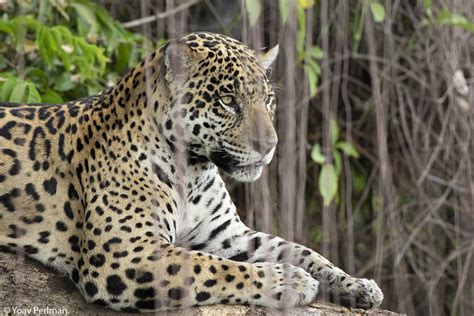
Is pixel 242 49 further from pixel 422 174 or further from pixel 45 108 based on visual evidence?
pixel 422 174

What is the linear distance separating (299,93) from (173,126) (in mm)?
3310

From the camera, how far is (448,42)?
7.88 metres

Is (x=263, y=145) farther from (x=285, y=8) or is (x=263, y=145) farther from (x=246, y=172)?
(x=285, y=8)

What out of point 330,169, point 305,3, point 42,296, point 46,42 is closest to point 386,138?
point 330,169

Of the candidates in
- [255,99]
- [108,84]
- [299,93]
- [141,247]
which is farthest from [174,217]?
[299,93]

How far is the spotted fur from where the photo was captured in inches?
169

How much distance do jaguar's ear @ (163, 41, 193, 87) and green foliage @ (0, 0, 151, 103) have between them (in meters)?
1.33

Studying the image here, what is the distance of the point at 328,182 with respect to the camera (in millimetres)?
7070

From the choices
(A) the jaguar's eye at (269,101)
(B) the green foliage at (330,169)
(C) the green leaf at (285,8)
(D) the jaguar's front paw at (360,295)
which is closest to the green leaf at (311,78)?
(B) the green foliage at (330,169)

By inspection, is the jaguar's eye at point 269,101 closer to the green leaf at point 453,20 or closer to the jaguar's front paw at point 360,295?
the jaguar's front paw at point 360,295

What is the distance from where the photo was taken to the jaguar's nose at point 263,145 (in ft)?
14.5

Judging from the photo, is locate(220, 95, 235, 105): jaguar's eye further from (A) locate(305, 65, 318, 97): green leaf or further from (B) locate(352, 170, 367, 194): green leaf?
(B) locate(352, 170, 367, 194): green leaf

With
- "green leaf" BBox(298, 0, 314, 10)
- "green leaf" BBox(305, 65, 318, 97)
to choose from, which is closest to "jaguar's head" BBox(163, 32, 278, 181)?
"green leaf" BBox(298, 0, 314, 10)

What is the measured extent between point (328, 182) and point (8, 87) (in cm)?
271
